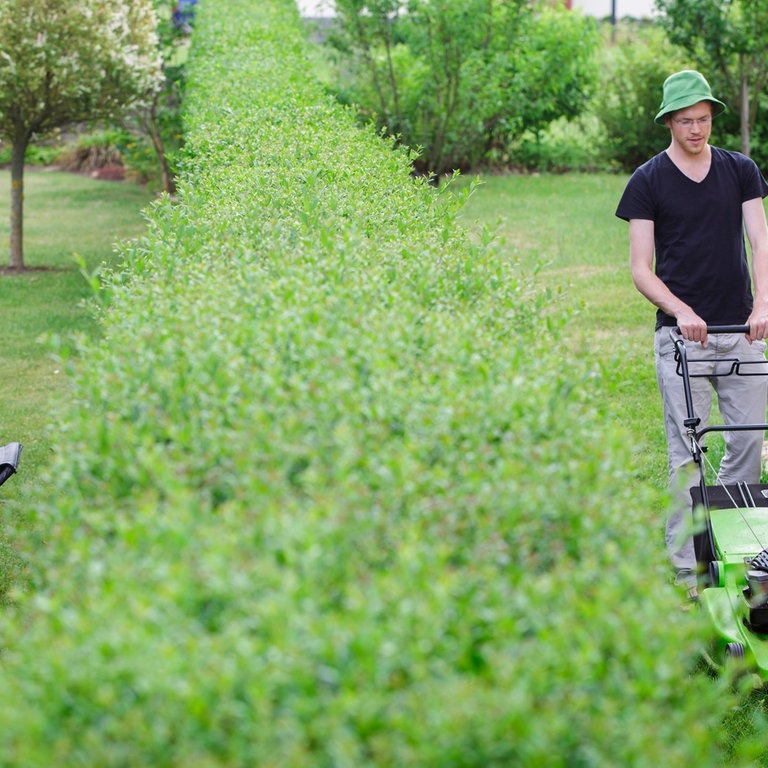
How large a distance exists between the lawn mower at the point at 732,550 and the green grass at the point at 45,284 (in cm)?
240

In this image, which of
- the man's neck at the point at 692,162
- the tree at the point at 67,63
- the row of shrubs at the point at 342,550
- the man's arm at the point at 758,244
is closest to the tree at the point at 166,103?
the tree at the point at 67,63

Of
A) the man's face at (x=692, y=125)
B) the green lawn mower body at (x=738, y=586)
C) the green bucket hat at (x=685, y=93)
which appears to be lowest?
the green lawn mower body at (x=738, y=586)

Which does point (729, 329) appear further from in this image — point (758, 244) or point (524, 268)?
point (524, 268)

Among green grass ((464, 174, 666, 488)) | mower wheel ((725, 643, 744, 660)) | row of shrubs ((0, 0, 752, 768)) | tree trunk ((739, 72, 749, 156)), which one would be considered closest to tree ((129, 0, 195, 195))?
green grass ((464, 174, 666, 488))

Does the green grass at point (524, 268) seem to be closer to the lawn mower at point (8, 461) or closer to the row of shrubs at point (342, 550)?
the row of shrubs at point (342, 550)

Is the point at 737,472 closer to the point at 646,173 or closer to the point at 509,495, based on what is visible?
the point at 646,173

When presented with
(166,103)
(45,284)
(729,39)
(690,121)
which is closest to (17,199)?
(45,284)

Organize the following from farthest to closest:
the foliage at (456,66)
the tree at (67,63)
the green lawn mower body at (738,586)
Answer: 1. the foliage at (456,66)
2. the tree at (67,63)
3. the green lawn mower body at (738,586)

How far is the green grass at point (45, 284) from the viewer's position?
839 centimetres

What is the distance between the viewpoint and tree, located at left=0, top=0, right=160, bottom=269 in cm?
1235

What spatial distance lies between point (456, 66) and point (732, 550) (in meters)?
14.3

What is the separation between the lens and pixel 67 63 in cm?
1260

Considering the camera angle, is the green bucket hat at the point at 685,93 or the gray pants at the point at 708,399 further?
the gray pants at the point at 708,399

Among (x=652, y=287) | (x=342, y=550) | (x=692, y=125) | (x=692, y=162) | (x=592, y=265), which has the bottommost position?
(x=592, y=265)
